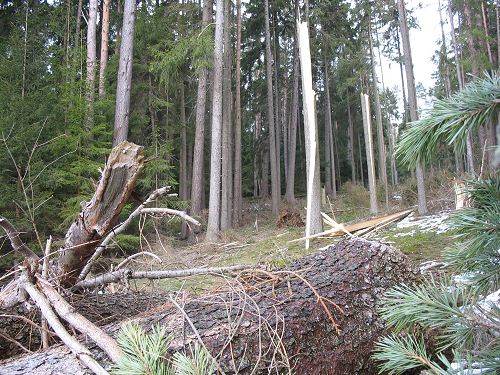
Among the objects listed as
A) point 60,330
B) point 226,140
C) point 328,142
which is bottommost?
point 60,330

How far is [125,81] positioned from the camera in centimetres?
1285

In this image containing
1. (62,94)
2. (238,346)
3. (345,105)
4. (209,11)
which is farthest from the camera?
(345,105)

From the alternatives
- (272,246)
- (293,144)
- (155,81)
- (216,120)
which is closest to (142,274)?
(272,246)

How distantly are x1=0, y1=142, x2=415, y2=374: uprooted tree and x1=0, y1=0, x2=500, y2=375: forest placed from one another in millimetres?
14

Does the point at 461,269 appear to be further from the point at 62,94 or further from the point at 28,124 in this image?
the point at 62,94

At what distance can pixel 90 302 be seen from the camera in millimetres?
3400

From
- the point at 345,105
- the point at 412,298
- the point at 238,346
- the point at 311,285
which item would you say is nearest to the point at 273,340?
the point at 238,346

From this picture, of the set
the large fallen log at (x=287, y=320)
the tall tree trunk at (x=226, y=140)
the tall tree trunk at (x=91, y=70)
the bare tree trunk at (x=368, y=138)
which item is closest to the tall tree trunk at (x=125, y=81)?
the tall tree trunk at (x=91, y=70)

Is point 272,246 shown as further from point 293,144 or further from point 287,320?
point 293,144

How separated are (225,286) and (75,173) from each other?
979 centimetres

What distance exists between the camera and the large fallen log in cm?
228

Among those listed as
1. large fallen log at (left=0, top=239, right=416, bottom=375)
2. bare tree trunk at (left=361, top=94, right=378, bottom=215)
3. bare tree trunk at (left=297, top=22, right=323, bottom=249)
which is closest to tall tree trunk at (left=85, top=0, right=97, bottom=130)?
bare tree trunk at (left=297, top=22, right=323, bottom=249)

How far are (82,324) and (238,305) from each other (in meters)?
0.95

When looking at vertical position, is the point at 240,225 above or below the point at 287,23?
below
